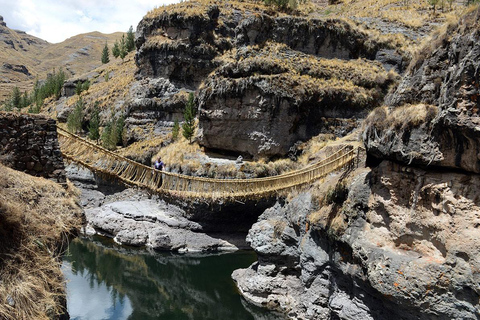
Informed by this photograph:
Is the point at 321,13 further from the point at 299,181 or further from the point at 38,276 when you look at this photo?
the point at 38,276

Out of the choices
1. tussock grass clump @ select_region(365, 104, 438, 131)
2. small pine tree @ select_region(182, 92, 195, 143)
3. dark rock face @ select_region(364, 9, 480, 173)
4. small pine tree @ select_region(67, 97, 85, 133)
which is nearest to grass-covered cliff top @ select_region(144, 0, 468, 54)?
small pine tree @ select_region(182, 92, 195, 143)

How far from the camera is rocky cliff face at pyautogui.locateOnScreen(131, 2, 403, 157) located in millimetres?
18219

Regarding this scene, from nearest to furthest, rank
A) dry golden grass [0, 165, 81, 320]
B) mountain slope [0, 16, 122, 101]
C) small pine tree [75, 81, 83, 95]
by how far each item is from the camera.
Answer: dry golden grass [0, 165, 81, 320], small pine tree [75, 81, 83, 95], mountain slope [0, 16, 122, 101]

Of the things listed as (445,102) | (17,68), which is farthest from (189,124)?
(17,68)

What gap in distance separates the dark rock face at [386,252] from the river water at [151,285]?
2.07m

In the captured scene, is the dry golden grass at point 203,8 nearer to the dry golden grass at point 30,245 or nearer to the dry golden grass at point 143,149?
the dry golden grass at point 143,149

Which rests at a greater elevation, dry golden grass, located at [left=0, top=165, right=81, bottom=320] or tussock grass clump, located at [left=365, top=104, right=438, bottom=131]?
tussock grass clump, located at [left=365, top=104, right=438, bottom=131]

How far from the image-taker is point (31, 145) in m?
5.51

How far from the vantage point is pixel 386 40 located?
73.2ft

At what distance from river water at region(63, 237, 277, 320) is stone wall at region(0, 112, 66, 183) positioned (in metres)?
6.72

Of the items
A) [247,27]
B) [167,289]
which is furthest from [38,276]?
[247,27]

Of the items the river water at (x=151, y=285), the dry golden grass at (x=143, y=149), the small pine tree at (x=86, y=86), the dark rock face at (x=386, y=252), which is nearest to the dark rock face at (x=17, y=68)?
the small pine tree at (x=86, y=86)

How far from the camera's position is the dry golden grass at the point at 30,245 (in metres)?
3.70

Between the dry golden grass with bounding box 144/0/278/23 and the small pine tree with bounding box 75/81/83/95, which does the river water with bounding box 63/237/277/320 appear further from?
the small pine tree with bounding box 75/81/83/95
